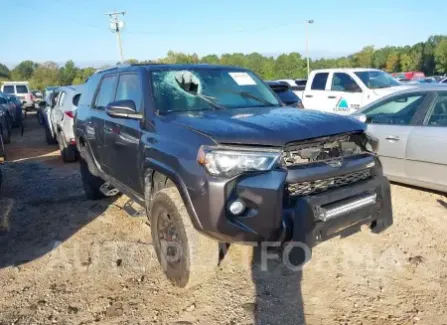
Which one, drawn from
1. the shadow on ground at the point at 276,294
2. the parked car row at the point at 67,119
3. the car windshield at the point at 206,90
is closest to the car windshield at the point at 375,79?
the car windshield at the point at 206,90

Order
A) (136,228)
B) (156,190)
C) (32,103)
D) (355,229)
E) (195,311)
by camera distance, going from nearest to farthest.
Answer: (195,311), (355,229), (156,190), (136,228), (32,103)

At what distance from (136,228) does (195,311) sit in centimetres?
188

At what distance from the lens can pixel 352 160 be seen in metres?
3.07

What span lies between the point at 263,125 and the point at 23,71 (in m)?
97.5

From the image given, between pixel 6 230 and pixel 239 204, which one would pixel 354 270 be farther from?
pixel 6 230

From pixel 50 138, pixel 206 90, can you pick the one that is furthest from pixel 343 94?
pixel 50 138

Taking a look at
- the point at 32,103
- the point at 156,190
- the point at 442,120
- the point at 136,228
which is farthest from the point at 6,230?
the point at 32,103

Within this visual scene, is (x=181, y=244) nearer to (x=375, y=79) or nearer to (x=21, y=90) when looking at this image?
(x=375, y=79)

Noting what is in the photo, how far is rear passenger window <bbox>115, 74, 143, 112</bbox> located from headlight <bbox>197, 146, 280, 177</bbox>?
1.25 m

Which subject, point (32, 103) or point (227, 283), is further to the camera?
point (32, 103)

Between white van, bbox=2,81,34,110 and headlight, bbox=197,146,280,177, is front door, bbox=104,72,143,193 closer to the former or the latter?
headlight, bbox=197,146,280,177

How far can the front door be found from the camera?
143 inches

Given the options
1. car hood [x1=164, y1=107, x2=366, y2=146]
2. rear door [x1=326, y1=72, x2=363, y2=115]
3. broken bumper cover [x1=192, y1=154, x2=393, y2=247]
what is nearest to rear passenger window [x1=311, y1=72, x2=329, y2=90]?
rear door [x1=326, y1=72, x2=363, y2=115]

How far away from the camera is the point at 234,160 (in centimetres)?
266
